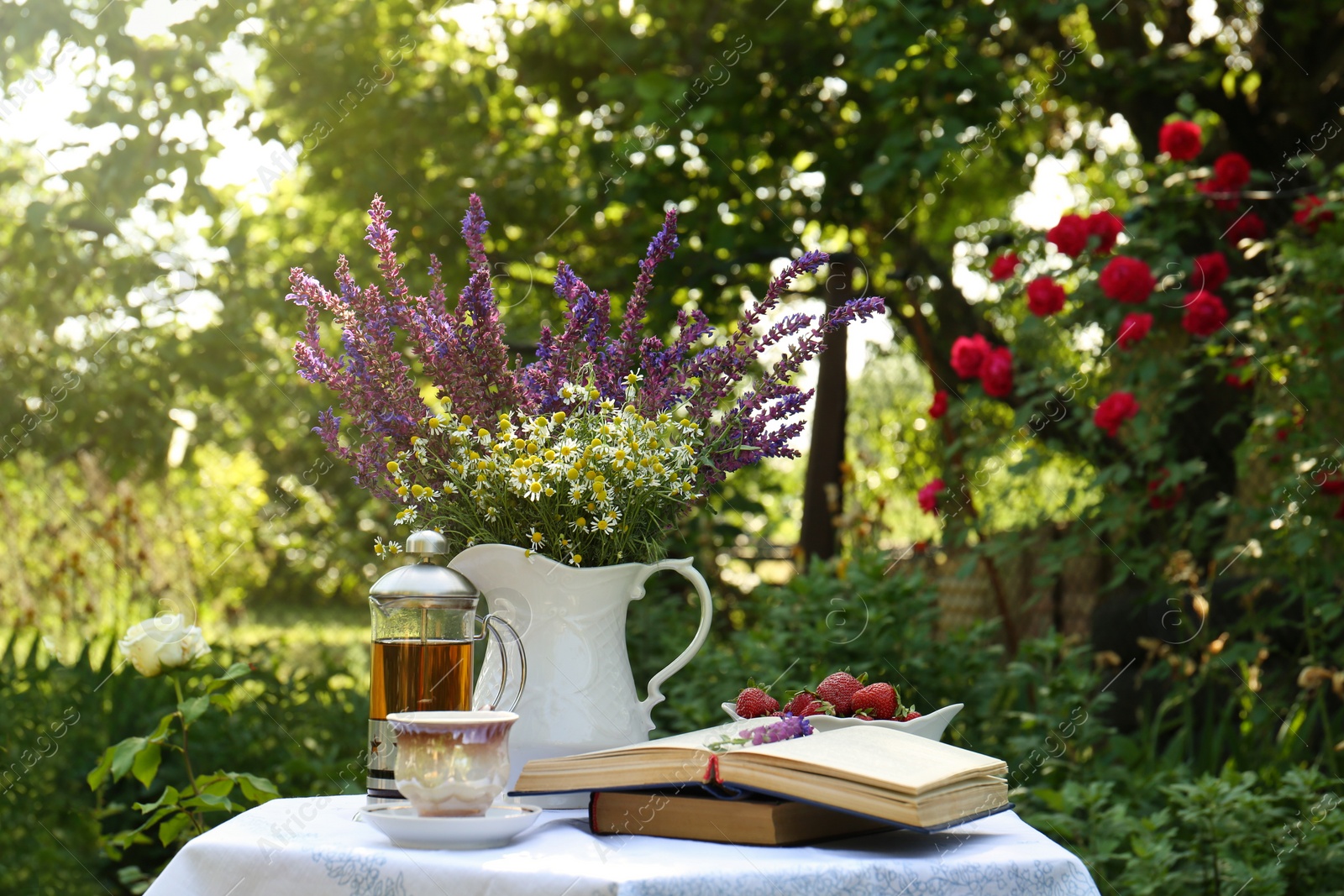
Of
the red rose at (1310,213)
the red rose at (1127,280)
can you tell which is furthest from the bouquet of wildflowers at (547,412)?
the red rose at (1310,213)

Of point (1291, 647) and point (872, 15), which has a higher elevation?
point (872, 15)

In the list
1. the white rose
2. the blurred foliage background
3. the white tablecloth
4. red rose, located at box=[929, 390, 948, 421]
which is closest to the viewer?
the white tablecloth

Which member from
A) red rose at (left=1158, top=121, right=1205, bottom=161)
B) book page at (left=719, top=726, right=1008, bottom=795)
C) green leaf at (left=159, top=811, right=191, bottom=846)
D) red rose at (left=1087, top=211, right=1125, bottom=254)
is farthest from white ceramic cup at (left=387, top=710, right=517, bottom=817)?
red rose at (left=1158, top=121, right=1205, bottom=161)

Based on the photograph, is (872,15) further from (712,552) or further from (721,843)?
(721,843)

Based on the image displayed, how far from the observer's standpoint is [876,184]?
167 inches

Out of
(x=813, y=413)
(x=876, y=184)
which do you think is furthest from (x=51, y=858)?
(x=876, y=184)

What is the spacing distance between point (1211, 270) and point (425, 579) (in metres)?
3.38

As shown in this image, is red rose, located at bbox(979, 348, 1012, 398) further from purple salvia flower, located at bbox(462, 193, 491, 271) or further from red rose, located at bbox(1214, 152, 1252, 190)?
purple salvia flower, located at bbox(462, 193, 491, 271)

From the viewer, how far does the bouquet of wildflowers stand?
4.44 feet

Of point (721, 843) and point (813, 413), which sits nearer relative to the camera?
point (721, 843)

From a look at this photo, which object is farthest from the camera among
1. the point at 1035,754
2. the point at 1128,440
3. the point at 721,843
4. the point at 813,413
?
→ the point at 813,413

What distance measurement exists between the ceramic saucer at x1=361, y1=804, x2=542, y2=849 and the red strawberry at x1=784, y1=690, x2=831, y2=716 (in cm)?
41

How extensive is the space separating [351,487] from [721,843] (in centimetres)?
471

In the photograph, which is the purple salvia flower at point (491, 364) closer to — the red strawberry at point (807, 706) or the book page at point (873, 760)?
the red strawberry at point (807, 706)
